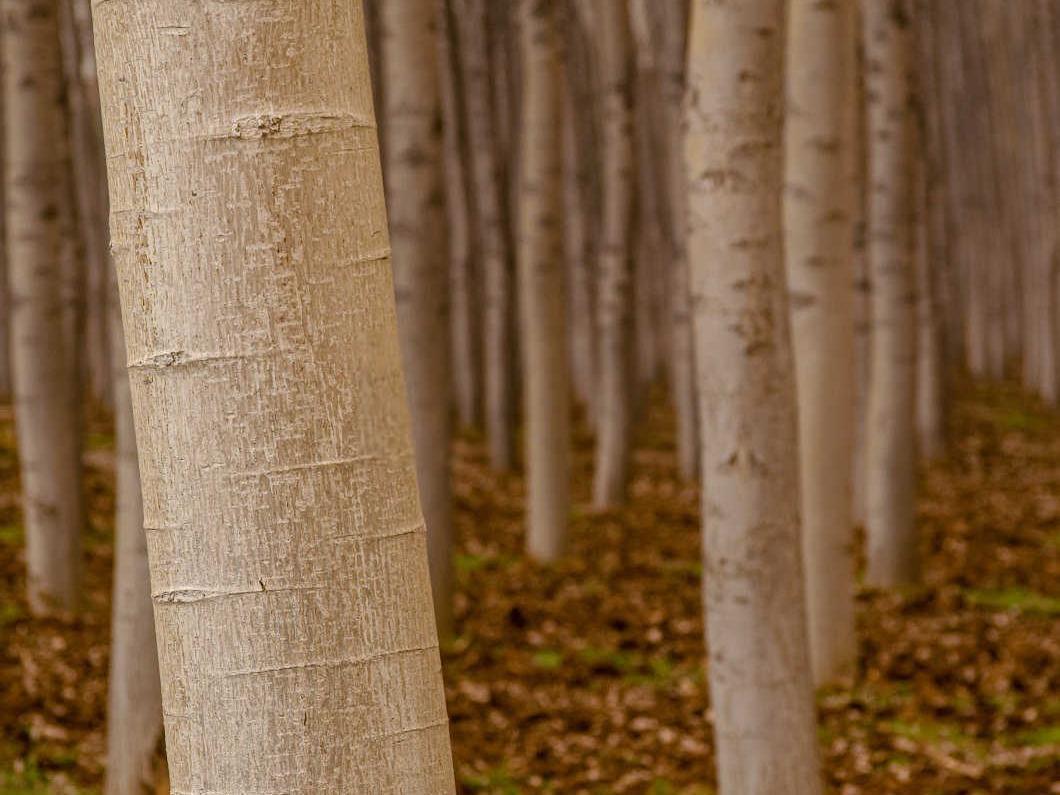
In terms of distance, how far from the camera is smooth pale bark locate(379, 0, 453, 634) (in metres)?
7.64

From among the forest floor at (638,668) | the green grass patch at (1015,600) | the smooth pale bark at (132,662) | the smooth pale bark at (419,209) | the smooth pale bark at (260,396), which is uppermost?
the smooth pale bark at (419,209)

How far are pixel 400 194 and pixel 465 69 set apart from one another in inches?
458

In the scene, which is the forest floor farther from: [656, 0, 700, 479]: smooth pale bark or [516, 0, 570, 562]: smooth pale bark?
[656, 0, 700, 479]: smooth pale bark

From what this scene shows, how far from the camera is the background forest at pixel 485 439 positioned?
1373 mm

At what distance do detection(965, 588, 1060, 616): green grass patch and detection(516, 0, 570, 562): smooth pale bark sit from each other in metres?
3.24

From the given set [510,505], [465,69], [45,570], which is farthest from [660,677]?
[465,69]

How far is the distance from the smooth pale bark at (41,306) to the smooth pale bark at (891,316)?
18.6 feet

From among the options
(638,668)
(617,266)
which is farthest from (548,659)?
(617,266)

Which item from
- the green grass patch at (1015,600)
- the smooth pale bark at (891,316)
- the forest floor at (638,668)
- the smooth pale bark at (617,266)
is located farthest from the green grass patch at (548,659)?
the smooth pale bark at (617,266)

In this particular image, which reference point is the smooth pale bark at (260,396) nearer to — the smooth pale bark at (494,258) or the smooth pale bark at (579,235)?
the smooth pale bark at (494,258)

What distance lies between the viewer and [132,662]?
16.6ft

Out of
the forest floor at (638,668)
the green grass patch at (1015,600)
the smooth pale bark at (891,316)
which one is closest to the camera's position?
the forest floor at (638,668)

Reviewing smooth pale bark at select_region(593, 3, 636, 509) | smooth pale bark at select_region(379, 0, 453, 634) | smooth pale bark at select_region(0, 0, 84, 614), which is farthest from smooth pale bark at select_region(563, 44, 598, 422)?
smooth pale bark at select_region(0, 0, 84, 614)

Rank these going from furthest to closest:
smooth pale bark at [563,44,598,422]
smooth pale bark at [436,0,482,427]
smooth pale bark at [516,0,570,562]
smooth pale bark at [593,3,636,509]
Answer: smooth pale bark at [563,44,598,422], smooth pale bark at [436,0,482,427], smooth pale bark at [593,3,636,509], smooth pale bark at [516,0,570,562]
